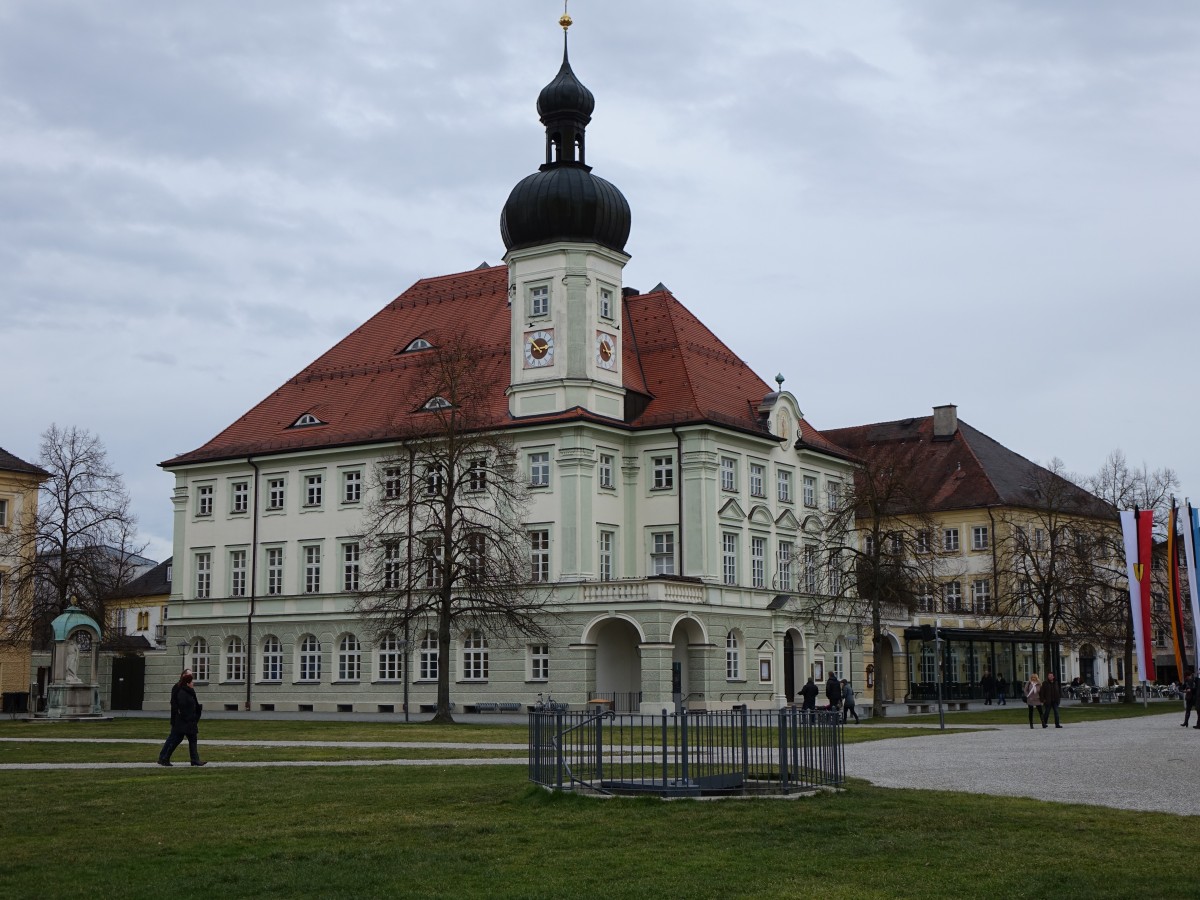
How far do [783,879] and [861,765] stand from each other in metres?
12.6

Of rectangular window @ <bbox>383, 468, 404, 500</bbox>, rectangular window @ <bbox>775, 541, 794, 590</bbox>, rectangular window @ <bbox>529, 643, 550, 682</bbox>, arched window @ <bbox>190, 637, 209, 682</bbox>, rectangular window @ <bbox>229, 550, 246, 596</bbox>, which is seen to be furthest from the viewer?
arched window @ <bbox>190, 637, 209, 682</bbox>

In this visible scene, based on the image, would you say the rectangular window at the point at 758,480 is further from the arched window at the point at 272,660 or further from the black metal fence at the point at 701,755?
the black metal fence at the point at 701,755

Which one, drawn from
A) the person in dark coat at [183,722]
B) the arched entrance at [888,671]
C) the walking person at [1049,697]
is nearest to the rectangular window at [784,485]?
the arched entrance at [888,671]

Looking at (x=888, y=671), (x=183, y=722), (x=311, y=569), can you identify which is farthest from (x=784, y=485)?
(x=183, y=722)

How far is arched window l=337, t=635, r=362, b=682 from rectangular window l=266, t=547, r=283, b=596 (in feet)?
13.8

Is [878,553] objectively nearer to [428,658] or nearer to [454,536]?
[454,536]

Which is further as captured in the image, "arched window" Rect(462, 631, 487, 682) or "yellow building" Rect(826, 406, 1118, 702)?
"yellow building" Rect(826, 406, 1118, 702)

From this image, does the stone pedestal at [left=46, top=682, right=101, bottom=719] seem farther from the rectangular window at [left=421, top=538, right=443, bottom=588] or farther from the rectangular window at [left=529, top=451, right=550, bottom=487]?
the rectangular window at [left=529, top=451, right=550, bottom=487]

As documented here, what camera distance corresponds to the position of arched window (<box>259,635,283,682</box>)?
6394 centimetres

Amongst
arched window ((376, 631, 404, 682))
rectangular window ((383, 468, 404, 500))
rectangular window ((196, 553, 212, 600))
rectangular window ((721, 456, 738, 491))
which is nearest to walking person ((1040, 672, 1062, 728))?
rectangular window ((721, 456, 738, 491))

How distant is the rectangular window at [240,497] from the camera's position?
66375mm

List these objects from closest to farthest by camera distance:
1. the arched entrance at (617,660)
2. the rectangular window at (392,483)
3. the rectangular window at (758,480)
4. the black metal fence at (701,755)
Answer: the black metal fence at (701,755) → the rectangular window at (392,483) → the arched entrance at (617,660) → the rectangular window at (758,480)

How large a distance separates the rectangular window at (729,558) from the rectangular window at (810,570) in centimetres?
303

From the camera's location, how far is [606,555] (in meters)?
58.7
